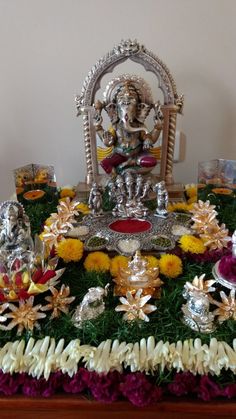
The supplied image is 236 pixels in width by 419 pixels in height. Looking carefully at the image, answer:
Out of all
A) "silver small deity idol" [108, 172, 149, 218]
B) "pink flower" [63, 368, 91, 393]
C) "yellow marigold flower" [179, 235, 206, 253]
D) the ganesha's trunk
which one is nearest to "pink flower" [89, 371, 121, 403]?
"pink flower" [63, 368, 91, 393]

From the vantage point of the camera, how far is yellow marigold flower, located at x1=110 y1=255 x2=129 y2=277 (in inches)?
31.3

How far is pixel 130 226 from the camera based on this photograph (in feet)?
3.11

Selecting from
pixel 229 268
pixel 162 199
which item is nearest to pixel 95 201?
pixel 162 199

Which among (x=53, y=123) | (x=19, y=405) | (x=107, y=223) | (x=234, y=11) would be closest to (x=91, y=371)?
(x=19, y=405)

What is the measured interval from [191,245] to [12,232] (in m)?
0.42

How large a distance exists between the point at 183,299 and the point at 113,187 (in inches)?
16.1

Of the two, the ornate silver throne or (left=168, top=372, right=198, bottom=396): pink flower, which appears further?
the ornate silver throne

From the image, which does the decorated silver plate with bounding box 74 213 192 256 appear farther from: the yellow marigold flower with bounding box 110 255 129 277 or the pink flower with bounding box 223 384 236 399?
the pink flower with bounding box 223 384 236 399

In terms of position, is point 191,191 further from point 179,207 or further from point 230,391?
point 230,391

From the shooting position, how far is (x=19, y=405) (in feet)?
1.86

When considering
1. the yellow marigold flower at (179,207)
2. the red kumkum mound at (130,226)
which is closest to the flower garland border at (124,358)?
the red kumkum mound at (130,226)

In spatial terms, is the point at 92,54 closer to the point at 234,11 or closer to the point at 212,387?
the point at 234,11

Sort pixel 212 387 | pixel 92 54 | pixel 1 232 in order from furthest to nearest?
1. pixel 92 54
2. pixel 1 232
3. pixel 212 387

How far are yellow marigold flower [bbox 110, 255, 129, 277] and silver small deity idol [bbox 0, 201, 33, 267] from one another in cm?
19
